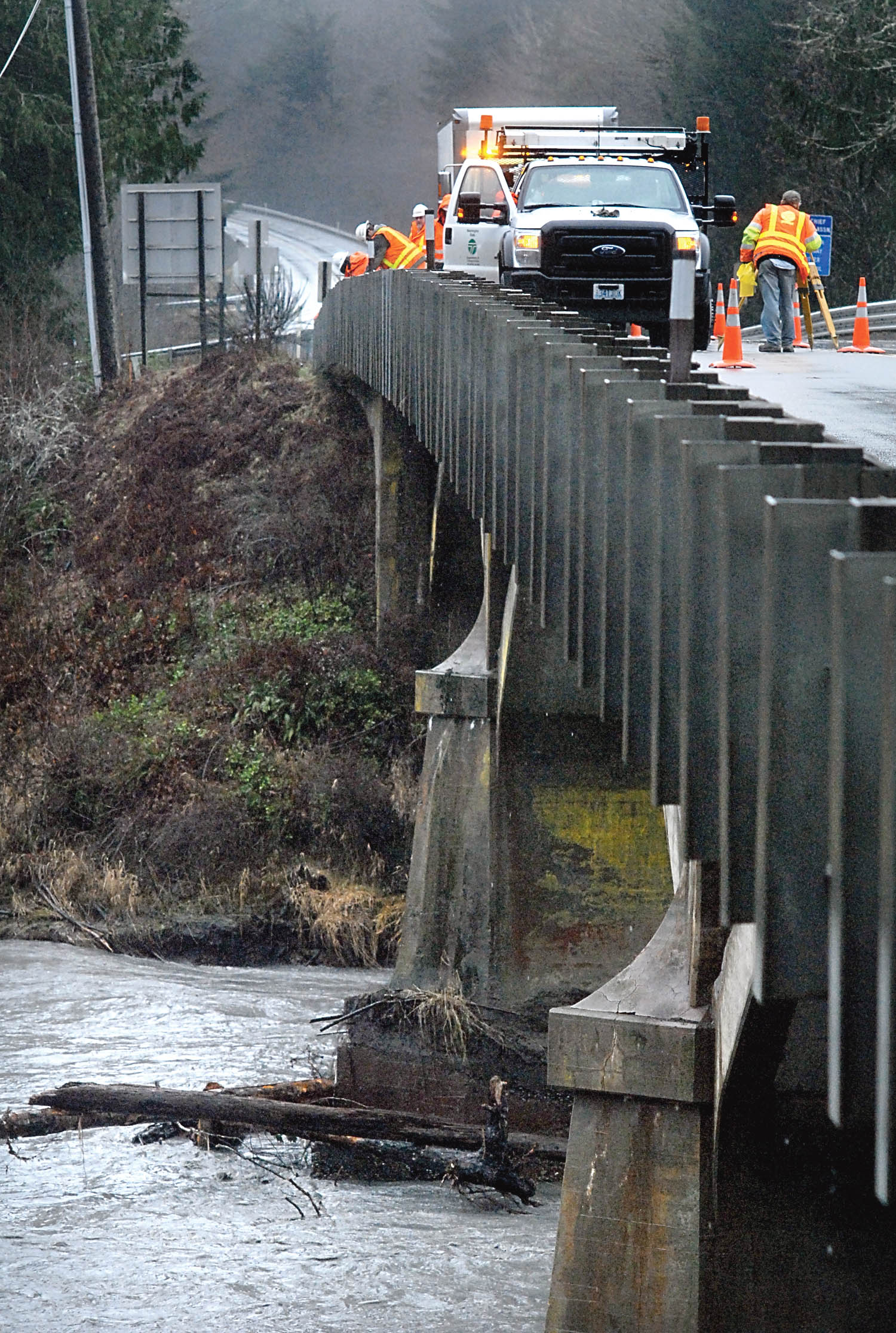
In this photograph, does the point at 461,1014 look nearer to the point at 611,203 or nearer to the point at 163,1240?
the point at 163,1240

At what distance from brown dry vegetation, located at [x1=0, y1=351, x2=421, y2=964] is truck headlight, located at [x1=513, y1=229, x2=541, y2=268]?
7515 millimetres

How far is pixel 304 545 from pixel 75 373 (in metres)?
8.18

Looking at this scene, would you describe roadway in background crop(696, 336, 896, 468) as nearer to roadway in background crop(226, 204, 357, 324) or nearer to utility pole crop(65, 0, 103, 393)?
utility pole crop(65, 0, 103, 393)

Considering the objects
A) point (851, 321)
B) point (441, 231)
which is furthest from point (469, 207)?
point (851, 321)

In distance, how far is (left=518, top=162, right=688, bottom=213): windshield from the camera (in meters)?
18.8

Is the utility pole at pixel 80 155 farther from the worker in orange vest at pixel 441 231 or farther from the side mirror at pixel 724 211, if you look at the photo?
the side mirror at pixel 724 211

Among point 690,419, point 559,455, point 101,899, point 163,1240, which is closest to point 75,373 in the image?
point 101,899

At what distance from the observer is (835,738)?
4035mm

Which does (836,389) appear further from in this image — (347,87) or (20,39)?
(347,87)

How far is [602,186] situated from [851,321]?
40.3 feet

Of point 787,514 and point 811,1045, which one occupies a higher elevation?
point 787,514

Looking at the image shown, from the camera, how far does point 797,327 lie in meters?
24.6

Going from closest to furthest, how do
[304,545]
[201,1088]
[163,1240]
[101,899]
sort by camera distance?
[163,1240], [201,1088], [101,899], [304,545]

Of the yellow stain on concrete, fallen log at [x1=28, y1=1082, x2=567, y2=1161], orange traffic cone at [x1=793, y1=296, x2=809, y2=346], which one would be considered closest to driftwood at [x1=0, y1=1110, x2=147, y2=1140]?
fallen log at [x1=28, y1=1082, x2=567, y2=1161]
